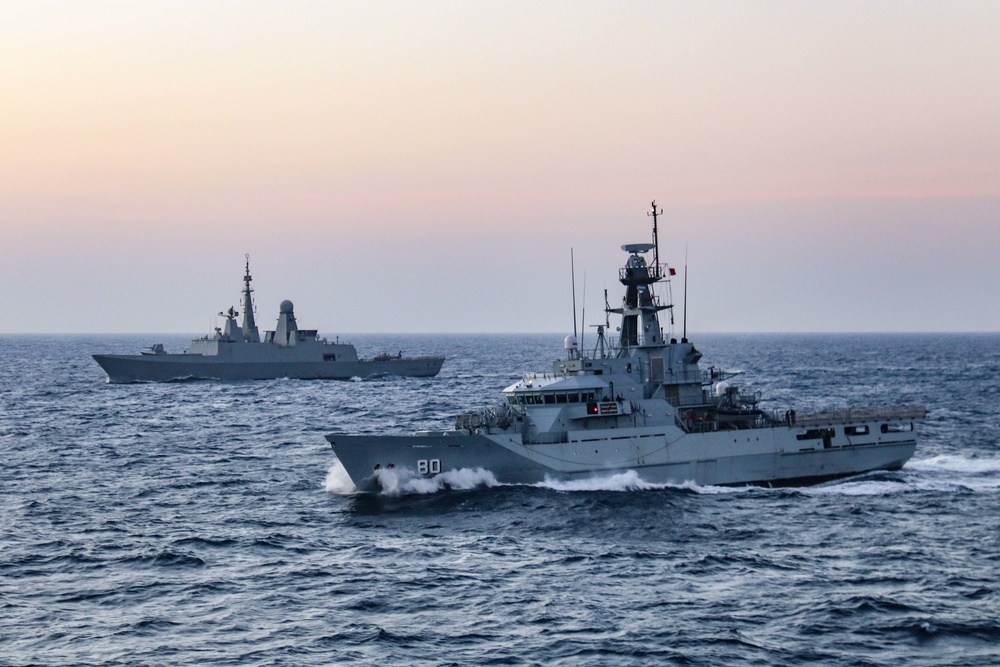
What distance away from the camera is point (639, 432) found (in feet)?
111

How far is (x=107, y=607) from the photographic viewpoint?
2152 centimetres

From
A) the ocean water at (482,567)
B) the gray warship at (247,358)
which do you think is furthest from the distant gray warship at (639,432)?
the gray warship at (247,358)

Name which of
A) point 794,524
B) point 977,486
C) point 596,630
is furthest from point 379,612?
point 977,486

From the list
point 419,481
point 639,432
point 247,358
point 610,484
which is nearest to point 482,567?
point 419,481

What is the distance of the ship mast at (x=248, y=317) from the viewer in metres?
94.2

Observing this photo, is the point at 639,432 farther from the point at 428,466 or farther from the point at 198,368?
the point at 198,368

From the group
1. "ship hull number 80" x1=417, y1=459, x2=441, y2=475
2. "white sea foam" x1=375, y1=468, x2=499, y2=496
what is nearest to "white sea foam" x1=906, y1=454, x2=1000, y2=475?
"white sea foam" x1=375, y1=468, x2=499, y2=496

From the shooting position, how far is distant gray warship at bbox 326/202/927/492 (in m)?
33.2

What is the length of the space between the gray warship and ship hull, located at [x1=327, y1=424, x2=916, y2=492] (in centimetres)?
6202

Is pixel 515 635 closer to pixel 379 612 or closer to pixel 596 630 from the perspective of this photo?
pixel 596 630

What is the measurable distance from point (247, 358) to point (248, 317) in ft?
13.9

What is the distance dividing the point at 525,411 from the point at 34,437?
2926 centimetres

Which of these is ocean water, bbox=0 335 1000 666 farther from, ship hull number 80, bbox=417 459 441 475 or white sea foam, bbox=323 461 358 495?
ship hull number 80, bbox=417 459 441 475

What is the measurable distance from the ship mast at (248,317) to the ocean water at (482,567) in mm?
50225
